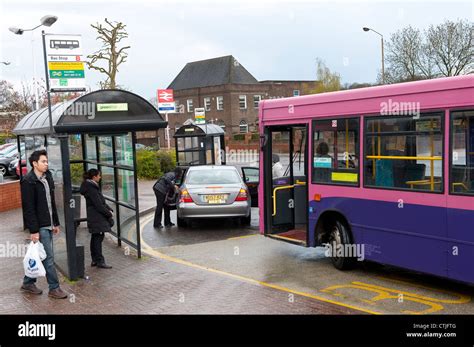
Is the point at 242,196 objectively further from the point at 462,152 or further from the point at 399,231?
the point at 462,152

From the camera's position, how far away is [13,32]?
21266mm

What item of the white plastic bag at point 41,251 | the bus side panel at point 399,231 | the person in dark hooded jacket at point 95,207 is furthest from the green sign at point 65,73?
the bus side panel at point 399,231

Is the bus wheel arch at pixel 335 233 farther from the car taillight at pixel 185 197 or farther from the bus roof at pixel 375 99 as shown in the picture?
the car taillight at pixel 185 197

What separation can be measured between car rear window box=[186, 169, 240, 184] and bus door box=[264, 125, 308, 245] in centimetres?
284

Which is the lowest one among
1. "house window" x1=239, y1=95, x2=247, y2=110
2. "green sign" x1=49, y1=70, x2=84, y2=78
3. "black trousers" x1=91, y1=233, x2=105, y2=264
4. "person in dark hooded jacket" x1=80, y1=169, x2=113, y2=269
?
"black trousers" x1=91, y1=233, x2=105, y2=264

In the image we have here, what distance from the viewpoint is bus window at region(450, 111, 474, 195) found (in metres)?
6.44

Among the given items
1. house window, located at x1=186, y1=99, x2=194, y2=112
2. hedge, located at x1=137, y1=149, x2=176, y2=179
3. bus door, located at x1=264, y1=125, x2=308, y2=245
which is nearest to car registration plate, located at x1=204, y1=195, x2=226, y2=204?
bus door, located at x1=264, y1=125, x2=308, y2=245

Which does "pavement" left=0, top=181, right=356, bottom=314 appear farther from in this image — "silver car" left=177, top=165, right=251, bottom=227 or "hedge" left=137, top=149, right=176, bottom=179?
"hedge" left=137, top=149, right=176, bottom=179

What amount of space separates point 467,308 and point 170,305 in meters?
3.61

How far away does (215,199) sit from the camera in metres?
12.6

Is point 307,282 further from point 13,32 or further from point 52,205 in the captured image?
point 13,32

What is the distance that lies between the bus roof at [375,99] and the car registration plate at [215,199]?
9.86ft

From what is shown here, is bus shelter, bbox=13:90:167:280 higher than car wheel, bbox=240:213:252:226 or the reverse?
higher
